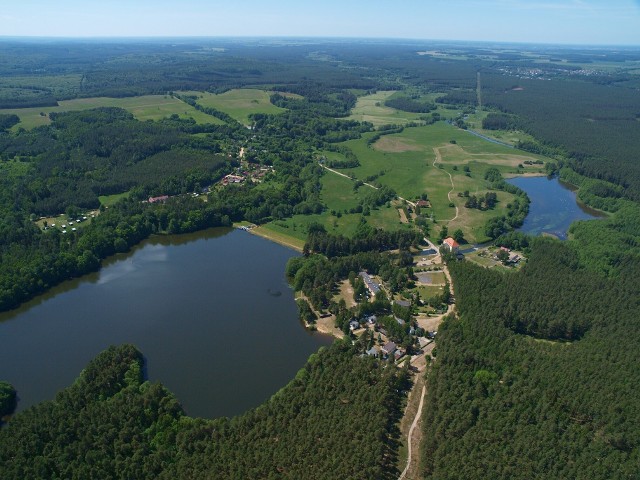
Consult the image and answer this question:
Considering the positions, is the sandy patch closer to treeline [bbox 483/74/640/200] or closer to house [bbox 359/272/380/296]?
house [bbox 359/272/380/296]

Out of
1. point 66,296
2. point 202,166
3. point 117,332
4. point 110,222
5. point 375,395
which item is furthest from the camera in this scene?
point 202,166

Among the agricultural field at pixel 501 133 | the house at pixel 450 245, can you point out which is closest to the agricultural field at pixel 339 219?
the house at pixel 450 245

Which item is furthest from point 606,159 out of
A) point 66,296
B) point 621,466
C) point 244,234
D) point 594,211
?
point 66,296

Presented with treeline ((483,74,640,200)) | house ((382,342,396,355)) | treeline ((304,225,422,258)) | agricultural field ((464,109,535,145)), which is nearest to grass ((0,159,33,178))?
treeline ((304,225,422,258))

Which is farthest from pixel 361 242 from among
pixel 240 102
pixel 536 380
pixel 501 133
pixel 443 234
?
pixel 240 102

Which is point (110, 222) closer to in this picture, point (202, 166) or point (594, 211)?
point (202, 166)

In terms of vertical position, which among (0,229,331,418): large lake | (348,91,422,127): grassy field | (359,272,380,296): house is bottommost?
(0,229,331,418): large lake

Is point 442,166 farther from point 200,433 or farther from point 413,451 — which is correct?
point 200,433
